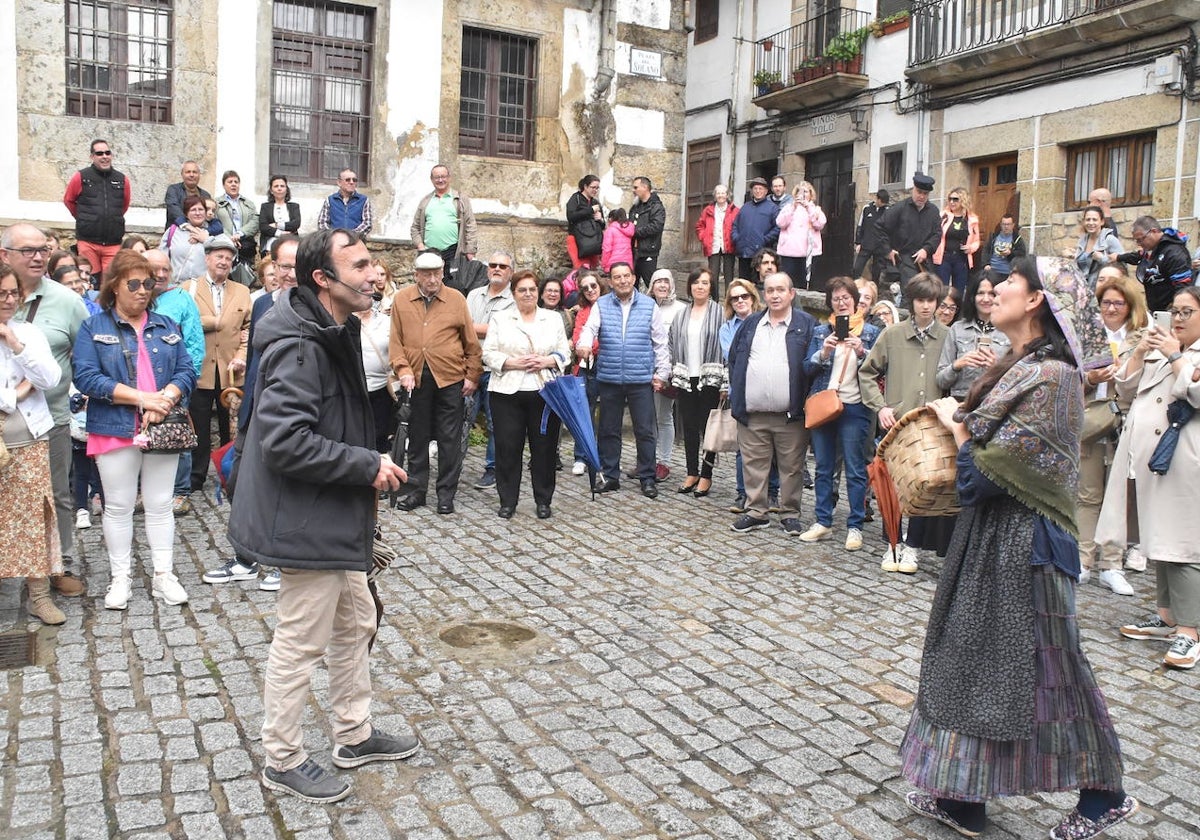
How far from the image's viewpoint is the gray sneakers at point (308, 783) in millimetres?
3936

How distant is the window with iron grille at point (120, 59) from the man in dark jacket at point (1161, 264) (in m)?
10.1

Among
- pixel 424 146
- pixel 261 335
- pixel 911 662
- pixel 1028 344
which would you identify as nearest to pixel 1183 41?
pixel 424 146

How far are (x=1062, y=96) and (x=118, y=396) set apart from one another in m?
15.2

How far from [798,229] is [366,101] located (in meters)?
5.99

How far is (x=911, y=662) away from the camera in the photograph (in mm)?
5629

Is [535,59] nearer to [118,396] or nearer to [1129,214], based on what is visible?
[1129,214]

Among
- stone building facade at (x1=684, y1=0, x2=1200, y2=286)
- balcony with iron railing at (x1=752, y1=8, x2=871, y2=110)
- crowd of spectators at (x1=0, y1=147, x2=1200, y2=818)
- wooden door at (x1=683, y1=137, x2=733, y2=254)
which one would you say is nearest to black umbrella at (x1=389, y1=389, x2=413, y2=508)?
crowd of spectators at (x1=0, y1=147, x2=1200, y2=818)

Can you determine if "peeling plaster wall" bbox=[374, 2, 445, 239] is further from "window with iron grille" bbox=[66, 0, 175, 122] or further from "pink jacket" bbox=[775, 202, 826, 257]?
"pink jacket" bbox=[775, 202, 826, 257]

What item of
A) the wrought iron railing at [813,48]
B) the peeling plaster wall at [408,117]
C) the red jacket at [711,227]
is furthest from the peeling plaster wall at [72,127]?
the wrought iron railing at [813,48]

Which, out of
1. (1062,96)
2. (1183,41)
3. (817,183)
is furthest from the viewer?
(817,183)

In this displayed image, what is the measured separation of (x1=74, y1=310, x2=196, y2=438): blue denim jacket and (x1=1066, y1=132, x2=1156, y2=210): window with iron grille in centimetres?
1381

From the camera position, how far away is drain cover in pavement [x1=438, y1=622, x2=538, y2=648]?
5750mm

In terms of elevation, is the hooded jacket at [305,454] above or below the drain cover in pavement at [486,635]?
above

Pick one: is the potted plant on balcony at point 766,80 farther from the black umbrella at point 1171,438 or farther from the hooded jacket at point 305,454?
the hooded jacket at point 305,454
